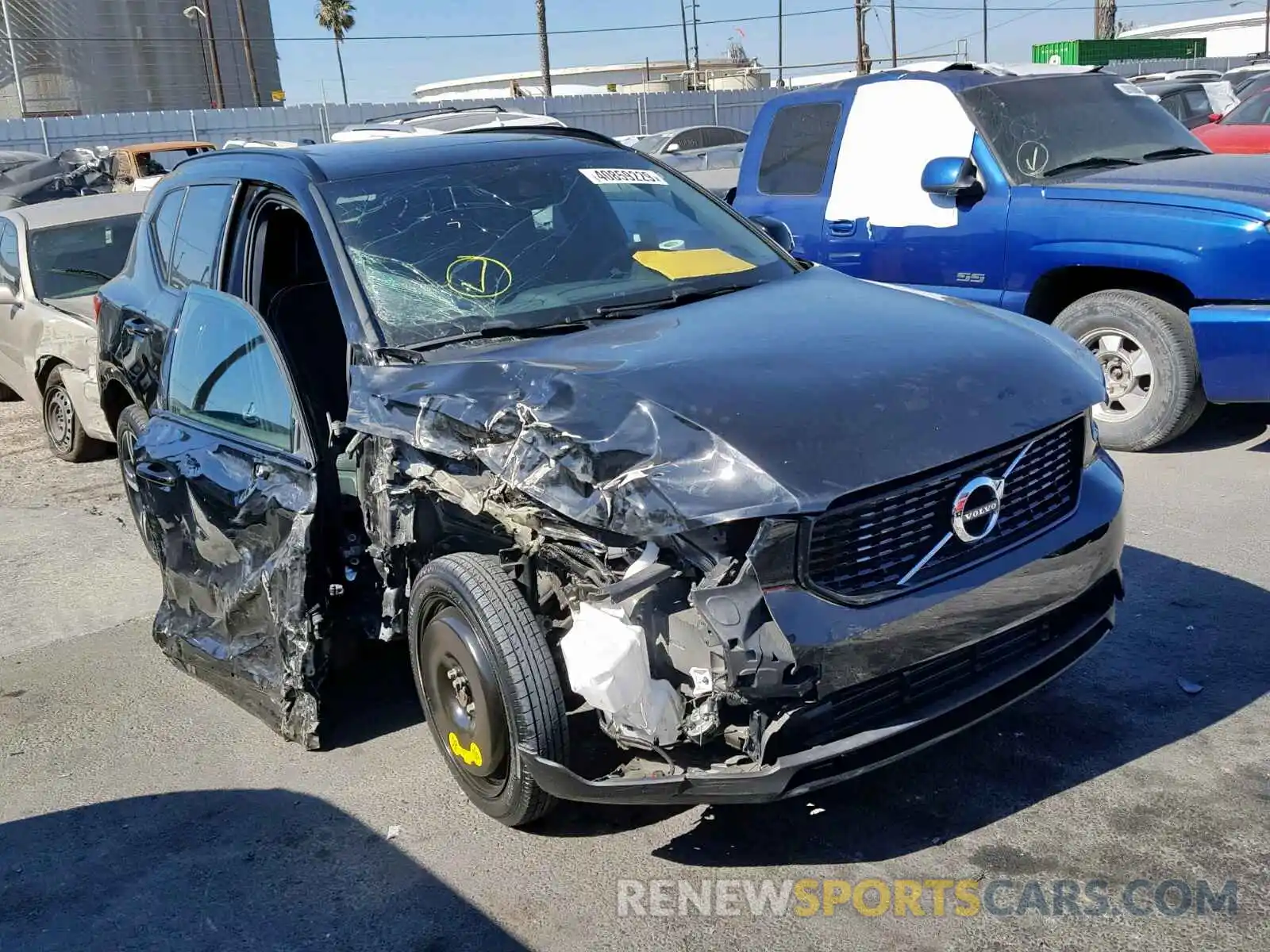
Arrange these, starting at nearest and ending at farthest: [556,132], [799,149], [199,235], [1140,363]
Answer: [199,235] < [556,132] < [1140,363] < [799,149]

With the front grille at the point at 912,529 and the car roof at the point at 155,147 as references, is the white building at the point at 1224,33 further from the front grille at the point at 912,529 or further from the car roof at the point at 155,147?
the front grille at the point at 912,529

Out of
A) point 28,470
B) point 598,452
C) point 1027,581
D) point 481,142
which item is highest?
point 481,142

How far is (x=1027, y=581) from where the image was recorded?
3.17m

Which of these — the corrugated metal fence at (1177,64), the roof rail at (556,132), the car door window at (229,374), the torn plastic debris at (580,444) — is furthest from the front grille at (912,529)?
the corrugated metal fence at (1177,64)

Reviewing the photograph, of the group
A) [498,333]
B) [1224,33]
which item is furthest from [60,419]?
[1224,33]

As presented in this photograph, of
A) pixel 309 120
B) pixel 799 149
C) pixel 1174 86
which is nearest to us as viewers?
pixel 799 149

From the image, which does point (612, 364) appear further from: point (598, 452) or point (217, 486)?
point (217, 486)

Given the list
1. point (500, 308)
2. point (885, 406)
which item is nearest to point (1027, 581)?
point (885, 406)

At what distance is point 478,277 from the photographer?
4.02m

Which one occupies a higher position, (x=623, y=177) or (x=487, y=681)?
(x=623, y=177)

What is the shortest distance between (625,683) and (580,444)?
23.6 inches

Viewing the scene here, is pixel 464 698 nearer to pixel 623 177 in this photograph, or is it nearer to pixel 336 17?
pixel 623 177

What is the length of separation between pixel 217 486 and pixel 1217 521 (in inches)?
168

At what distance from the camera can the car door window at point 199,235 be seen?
4.68 metres
